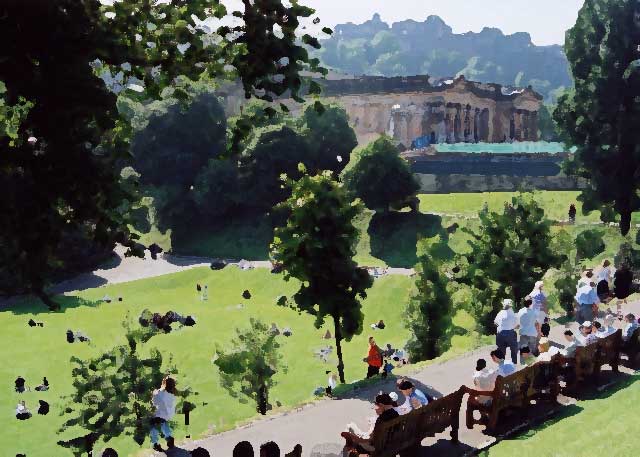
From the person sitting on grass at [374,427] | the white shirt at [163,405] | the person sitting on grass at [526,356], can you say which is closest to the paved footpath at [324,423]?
the white shirt at [163,405]

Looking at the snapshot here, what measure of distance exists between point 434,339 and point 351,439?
48.4 ft

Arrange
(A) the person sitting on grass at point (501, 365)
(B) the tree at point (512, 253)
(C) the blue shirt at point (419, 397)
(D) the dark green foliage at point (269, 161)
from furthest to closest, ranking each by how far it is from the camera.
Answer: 1. (D) the dark green foliage at point (269, 161)
2. (B) the tree at point (512, 253)
3. (A) the person sitting on grass at point (501, 365)
4. (C) the blue shirt at point (419, 397)

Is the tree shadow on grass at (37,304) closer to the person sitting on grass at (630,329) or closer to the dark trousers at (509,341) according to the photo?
the dark trousers at (509,341)

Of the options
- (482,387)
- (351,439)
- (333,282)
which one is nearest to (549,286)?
(333,282)

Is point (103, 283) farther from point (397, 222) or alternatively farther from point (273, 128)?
point (397, 222)

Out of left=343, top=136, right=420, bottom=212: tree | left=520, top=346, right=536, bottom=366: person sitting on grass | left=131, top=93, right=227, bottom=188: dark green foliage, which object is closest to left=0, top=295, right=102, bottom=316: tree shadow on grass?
left=131, top=93, right=227, bottom=188: dark green foliage

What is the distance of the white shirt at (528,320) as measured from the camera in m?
17.3

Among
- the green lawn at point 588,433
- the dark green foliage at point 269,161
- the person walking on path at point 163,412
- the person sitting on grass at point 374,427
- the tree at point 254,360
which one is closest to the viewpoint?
the person sitting on grass at point 374,427

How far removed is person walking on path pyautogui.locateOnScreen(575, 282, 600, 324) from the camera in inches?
808

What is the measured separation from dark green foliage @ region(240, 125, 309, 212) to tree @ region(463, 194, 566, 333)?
3853 cm

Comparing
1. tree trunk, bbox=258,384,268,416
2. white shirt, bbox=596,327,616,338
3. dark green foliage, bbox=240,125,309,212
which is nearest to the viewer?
white shirt, bbox=596,327,616,338

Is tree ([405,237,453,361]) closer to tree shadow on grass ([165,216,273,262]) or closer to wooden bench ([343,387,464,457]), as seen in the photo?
wooden bench ([343,387,464,457])

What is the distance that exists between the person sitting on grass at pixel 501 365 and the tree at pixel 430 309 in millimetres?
11618

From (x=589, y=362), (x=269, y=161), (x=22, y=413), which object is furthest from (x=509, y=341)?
(x=269, y=161)
